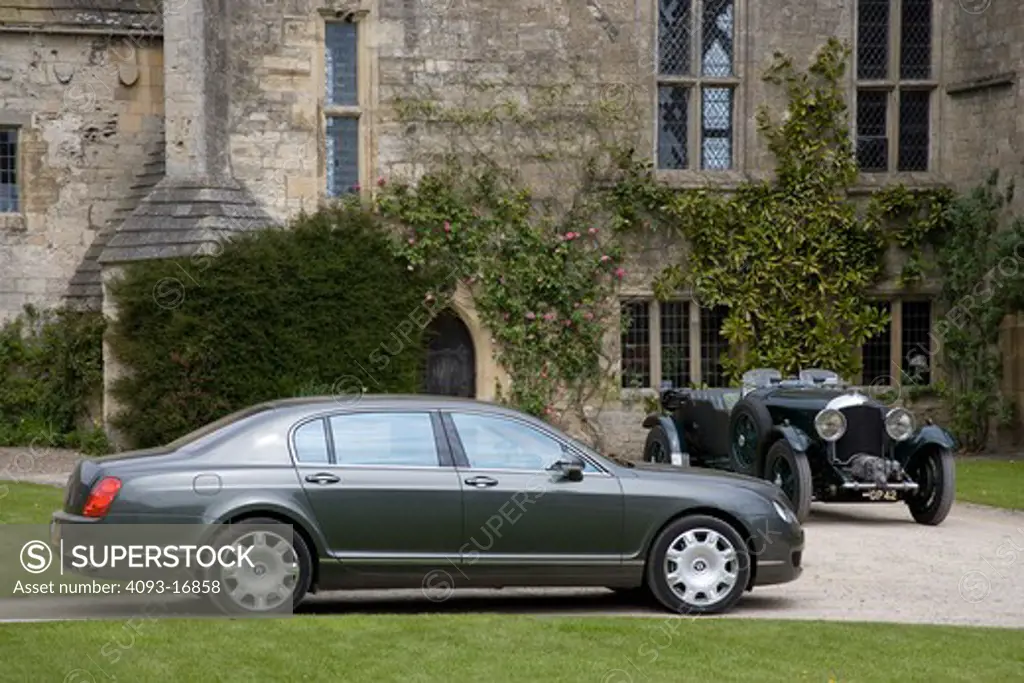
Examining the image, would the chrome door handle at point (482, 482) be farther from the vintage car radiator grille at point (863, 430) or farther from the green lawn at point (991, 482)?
the green lawn at point (991, 482)

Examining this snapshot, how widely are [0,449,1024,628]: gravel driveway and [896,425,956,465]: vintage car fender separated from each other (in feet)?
2.16

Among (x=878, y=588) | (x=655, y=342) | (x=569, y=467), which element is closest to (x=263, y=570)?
(x=569, y=467)

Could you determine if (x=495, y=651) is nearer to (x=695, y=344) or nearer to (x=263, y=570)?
(x=263, y=570)

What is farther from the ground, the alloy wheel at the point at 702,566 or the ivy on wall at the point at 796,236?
the ivy on wall at the point at 796,236

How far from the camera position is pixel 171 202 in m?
20.3

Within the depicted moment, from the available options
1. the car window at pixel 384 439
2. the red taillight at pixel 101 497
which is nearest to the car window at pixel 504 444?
the car window at pixel 384 439

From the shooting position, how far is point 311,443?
10.2 metres

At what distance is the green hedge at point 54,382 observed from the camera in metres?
21.1

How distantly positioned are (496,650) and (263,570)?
67.2 inches

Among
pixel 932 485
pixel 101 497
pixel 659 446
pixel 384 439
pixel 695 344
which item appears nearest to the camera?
pixel 101 497

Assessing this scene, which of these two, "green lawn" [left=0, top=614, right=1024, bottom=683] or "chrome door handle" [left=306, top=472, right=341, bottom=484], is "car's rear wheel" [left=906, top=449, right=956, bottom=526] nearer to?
"green lawn" [left=0, top=614, right=1024, bottom=683]

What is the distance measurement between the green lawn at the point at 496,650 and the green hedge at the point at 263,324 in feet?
34.2

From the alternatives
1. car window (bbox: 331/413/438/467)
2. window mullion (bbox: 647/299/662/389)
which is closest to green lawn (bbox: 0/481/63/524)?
car window (bbox: 331/413/438/467)

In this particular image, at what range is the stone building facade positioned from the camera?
21031 millimetres
